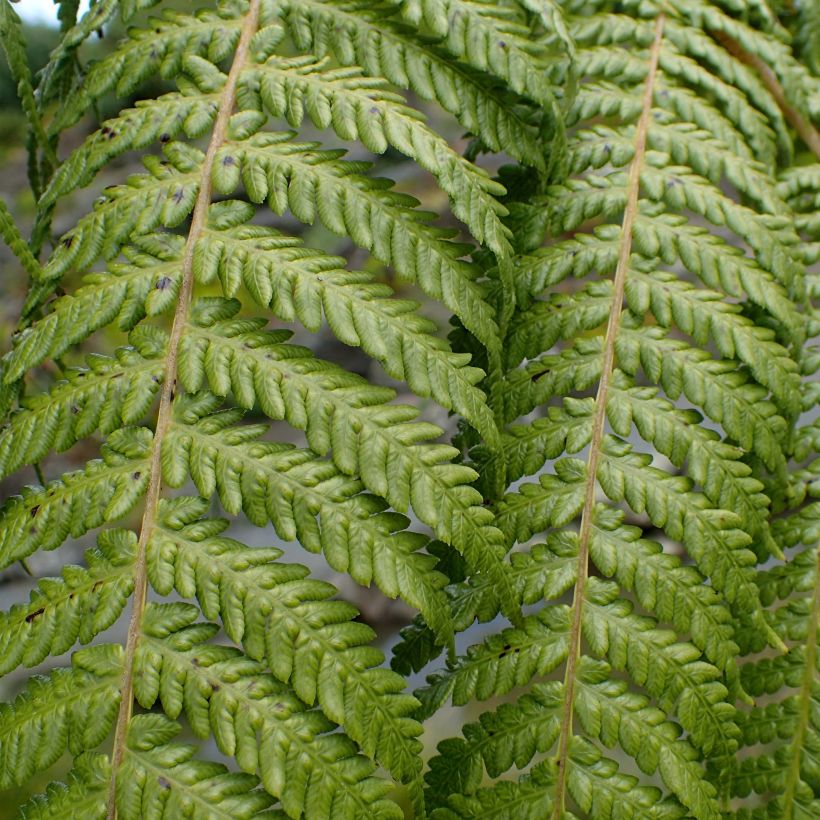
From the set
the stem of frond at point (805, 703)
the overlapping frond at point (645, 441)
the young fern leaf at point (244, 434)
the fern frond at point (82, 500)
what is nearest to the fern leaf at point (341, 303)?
the young fern leaf at point (244, 434)

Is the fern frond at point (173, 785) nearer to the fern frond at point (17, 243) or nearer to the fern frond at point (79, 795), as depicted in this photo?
the fern frond at point (79, 795)

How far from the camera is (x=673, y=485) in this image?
1038 mm

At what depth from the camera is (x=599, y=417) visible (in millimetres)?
1075

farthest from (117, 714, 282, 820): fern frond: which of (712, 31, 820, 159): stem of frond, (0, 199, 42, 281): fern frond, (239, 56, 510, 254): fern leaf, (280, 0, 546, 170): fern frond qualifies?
(712, 31, 820, 159): stem of frond

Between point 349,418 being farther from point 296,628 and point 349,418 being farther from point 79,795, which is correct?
point 79,795

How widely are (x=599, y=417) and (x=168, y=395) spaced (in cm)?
56

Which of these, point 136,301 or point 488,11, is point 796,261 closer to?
point 488,11

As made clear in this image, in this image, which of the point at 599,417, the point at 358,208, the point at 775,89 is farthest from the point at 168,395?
the point at 775,89

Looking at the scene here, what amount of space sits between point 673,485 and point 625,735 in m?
0.32

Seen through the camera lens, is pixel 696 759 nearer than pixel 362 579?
No

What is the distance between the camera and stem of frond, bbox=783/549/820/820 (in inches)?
42.2

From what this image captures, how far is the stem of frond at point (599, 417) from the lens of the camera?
37.8 inches

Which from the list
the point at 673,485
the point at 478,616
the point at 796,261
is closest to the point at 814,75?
the point at 796,261

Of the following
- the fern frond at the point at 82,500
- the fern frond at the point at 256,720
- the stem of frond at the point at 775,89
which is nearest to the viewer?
the fern frond at the point at 256,720
